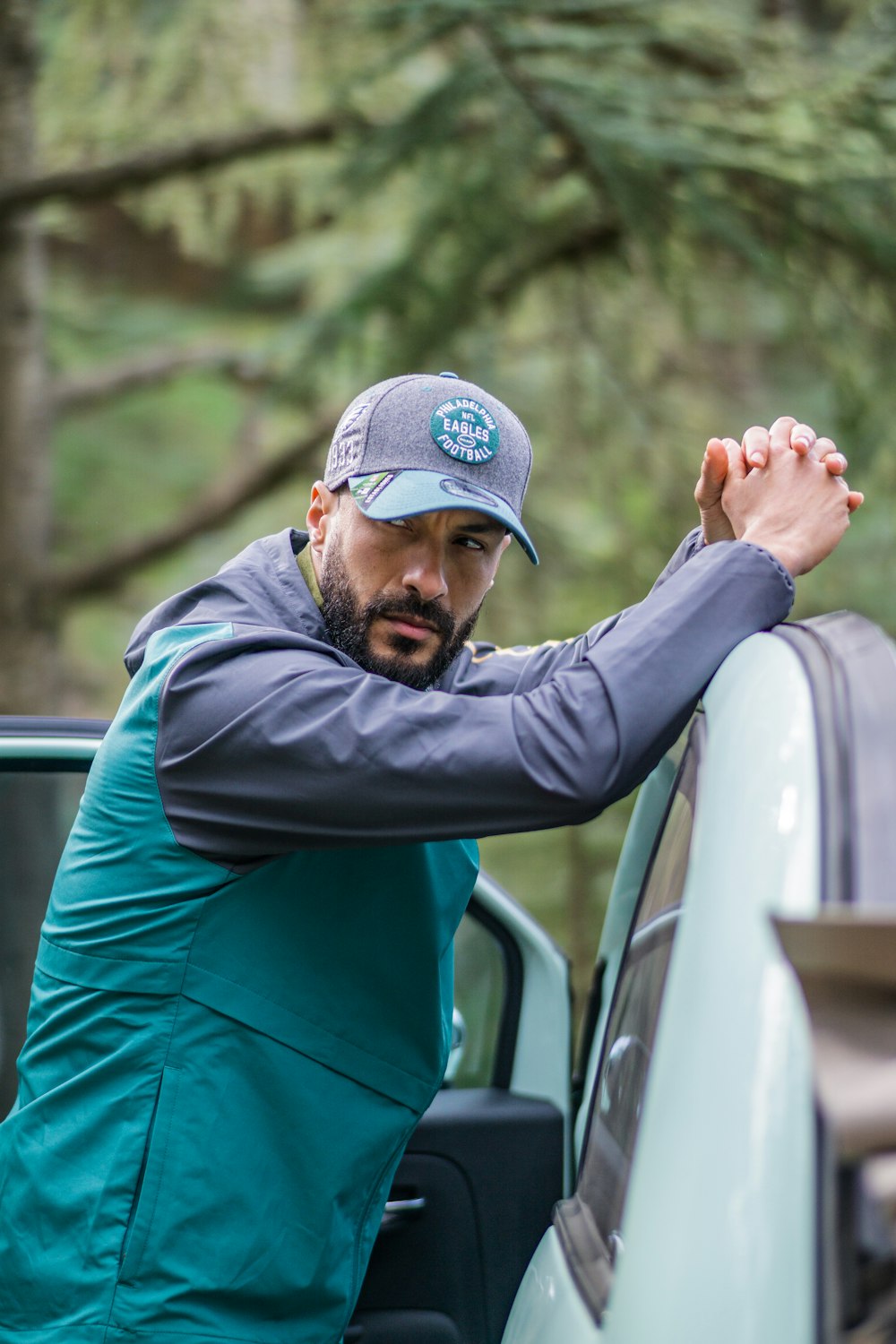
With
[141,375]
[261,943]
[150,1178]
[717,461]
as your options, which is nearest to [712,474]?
[717,461]

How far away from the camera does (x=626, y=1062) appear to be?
1.78 metres

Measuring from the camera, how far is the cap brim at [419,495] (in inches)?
77.9

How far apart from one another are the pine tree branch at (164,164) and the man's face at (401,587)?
4.12m

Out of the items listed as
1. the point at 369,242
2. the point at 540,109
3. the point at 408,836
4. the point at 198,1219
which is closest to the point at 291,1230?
the point at 198,1219

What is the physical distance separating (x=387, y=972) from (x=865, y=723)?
81 cm

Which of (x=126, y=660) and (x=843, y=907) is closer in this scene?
(x=843, y=907)

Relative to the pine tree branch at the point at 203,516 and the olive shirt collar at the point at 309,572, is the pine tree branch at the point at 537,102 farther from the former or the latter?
the olive shirt collar at the point at 309,572

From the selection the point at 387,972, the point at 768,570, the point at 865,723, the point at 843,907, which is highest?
the point at 768,570

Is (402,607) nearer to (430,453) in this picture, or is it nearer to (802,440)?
(430,453)

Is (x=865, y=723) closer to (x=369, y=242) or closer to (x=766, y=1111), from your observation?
(x=766, y=1111)

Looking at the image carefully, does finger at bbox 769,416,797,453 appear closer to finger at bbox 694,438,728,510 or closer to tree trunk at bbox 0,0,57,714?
finger at bbox 694,438,728,510

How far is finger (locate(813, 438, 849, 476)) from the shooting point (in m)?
1.90

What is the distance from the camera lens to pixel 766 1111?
1226mm

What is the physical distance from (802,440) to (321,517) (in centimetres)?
75
